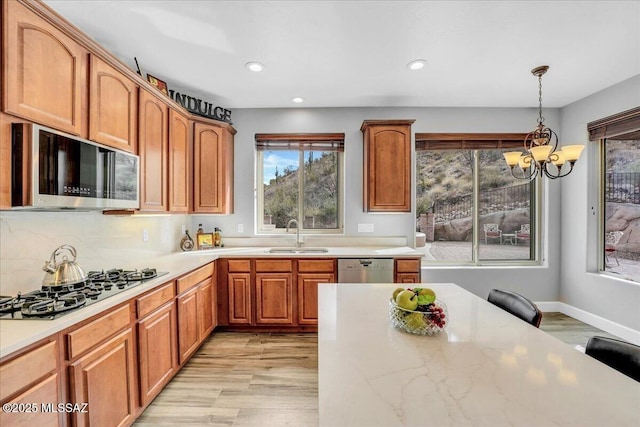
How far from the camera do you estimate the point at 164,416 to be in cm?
188

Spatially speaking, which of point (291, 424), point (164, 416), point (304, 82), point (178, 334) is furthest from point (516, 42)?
point (164, 416)

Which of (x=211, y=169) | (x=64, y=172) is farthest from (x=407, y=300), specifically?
(x=211, y=169)

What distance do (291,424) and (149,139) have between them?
2.38 metres

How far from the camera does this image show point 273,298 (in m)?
3.07

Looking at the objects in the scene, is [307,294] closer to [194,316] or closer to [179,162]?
[194,316]

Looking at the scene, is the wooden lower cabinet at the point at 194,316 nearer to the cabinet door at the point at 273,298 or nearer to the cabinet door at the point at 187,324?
the cabinet door at the point at 187,324

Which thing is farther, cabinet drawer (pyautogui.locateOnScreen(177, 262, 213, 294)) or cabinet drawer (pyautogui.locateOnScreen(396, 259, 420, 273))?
cabinet drawer (pyautogui.locateOnScreen(396, 259, 420, 273))

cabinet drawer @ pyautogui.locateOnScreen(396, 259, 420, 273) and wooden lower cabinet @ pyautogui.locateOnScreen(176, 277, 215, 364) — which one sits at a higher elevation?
cabinet drawer @ pyautogui.locateOnScreen(396, 259, 420, 273)

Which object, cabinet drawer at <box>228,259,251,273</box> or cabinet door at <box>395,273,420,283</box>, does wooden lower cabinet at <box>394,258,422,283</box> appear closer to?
cabinet door at <box>395,273,420,283</box>

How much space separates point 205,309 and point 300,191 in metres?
1.83

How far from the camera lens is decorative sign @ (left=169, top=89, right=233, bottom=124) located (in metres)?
3.05

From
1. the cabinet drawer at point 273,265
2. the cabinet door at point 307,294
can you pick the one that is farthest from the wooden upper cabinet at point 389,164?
the cabinet drawer at point 273,265

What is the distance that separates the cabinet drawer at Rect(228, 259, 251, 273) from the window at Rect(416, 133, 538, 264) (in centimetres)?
227

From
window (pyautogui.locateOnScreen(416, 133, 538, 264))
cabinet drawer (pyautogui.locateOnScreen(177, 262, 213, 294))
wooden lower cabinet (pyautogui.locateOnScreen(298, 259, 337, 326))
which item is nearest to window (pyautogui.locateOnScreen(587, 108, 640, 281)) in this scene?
window (pyautogui.locateOnScreen(416, 133, 538, 264))
